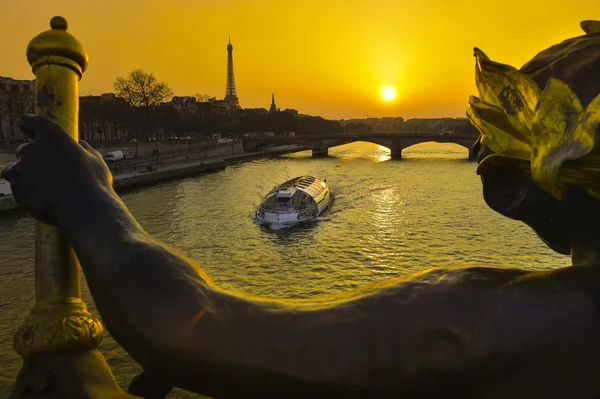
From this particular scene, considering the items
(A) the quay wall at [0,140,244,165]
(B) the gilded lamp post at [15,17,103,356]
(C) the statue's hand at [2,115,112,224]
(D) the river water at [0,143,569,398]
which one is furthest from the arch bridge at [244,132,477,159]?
(C) the statue's hand at [2,115,112,224]

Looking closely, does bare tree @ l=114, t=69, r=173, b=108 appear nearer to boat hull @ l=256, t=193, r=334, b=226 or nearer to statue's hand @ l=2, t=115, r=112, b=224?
boat hull @ l=256, t=193, r=334, b=226

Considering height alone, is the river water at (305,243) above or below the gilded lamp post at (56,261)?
below

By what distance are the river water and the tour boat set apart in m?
0.65

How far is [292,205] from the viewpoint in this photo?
1870cm

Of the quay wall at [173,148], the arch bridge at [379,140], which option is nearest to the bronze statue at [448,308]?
the quay wall at [173,148]

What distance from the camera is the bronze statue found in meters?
0.89

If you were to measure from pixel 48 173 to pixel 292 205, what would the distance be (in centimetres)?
1746

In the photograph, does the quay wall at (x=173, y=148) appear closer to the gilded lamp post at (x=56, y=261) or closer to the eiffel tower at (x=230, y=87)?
the gilded lamp post at (x=56, y=261)

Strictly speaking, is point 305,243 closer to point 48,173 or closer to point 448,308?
point 48,173

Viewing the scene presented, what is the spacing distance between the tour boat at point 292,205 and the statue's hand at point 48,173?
15798 mm

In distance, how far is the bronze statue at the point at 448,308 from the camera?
89cm

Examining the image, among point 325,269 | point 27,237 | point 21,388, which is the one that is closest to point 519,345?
point 21,388

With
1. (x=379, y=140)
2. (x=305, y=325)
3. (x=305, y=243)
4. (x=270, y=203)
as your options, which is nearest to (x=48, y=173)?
(x=305, y=325)

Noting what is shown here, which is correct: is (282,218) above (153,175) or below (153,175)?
below
